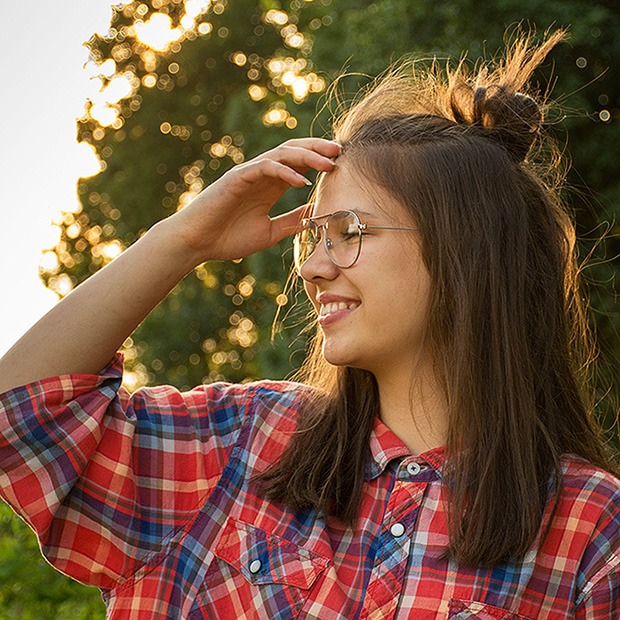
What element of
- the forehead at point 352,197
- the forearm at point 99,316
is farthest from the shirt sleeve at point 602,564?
the forearm at point 99,316

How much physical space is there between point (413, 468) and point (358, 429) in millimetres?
178

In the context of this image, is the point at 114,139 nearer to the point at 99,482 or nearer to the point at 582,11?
the point at 582,11

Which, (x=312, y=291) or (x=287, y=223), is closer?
(x=312, y=291)

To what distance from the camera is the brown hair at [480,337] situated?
2.20m

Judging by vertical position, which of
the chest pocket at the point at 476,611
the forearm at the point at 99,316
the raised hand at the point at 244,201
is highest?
the raised hand at the point at 244,201

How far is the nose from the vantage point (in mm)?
2260

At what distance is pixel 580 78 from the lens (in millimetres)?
7113

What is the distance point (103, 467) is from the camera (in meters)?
2.19

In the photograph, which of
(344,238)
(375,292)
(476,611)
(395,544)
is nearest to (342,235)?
(344,238)

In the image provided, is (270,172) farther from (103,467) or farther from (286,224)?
→ (103,467)

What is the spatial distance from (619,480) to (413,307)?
0.55m

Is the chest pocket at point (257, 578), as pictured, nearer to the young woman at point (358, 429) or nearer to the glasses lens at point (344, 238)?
the young woman at point (358, 429)

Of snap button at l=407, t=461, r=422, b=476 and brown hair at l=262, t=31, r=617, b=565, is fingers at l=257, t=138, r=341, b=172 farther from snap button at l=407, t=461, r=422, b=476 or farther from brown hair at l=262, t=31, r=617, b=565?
snap button at l=407, t=461, r=422, b=476

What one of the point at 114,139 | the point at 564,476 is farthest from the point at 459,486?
the point at 114,139
